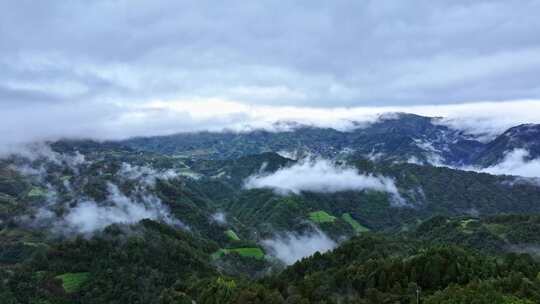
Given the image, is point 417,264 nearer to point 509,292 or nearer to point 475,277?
point 475,277

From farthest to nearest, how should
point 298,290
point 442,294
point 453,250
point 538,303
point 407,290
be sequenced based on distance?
point 453,250
point 298,290
point 407,290
point 442,294
point 538,303

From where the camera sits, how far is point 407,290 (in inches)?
6486

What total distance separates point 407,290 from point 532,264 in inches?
2313

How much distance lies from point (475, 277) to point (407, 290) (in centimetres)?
2493

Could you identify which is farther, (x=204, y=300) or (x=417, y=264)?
(x=204, y=300)

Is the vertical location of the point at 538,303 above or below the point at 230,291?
above

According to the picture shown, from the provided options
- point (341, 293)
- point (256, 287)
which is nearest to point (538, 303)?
point (341, 293)

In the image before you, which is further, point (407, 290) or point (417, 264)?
point (417, 264)

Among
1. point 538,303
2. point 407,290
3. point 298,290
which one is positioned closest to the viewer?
point 538,303

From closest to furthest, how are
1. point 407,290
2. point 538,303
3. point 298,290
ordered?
point 538,303, point 407,290, point 298,290

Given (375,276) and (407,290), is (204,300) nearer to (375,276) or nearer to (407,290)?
(375,276)

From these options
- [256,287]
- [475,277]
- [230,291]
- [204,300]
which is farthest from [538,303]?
[204,300]

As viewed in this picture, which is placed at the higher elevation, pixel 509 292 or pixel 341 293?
pixel 509 292

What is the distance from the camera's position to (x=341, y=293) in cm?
18325
